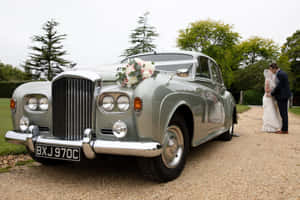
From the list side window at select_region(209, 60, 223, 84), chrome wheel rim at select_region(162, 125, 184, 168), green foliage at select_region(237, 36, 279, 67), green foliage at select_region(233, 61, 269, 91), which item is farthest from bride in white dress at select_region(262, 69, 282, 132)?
green foliage at select_region(237, 36, 279, 67)

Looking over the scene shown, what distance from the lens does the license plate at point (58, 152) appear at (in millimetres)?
2432

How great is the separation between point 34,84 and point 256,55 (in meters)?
45.1

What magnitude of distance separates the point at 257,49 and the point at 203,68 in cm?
4250

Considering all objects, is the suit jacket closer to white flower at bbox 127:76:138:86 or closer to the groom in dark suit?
the groom in dark suit

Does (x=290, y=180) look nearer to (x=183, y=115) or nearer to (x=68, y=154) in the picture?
(x=183, y=115)

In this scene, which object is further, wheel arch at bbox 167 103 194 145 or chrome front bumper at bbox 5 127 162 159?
wheel arch at bbox 167 103 194 145

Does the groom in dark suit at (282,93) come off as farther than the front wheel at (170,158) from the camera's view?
Yes

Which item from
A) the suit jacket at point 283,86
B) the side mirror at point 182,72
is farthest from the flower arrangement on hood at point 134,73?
the suit jacket at point 283,86

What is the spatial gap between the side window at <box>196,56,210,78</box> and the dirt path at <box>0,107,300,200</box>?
1.32 m

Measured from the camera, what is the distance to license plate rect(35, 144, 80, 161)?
2432 mm

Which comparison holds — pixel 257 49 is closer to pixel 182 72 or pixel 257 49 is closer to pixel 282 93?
pixel 282 93

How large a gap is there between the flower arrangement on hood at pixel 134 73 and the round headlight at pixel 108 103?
186 mm

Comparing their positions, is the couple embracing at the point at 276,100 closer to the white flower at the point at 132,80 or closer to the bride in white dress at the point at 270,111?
the bride in white dress at the point at 270,111

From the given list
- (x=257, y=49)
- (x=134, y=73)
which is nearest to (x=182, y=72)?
(x=134, y=73)
